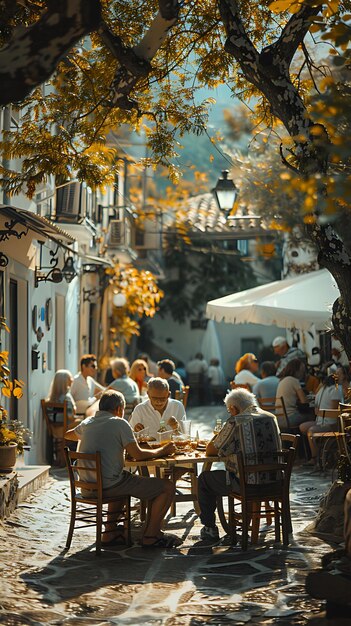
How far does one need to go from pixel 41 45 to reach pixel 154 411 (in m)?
6.01

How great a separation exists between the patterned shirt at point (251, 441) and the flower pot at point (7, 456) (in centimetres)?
280

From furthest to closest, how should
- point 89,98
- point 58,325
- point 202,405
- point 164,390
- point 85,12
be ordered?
point 202,405 → point 58,325 → point 164,390 → point 89,98 → point 85,12

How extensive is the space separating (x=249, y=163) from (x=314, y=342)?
4183 millimetres

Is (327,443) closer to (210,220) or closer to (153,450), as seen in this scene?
(153,450)

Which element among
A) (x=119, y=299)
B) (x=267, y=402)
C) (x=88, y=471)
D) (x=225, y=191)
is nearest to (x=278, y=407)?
(x=267, y=402)

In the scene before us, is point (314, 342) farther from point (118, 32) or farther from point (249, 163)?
point (118, 32)

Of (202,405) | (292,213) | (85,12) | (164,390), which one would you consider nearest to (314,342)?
(292,213)

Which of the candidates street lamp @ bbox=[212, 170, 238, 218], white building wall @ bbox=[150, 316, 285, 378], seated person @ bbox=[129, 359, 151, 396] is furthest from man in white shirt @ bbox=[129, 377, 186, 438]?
white building wall @ bbox=[150, 316, 285, 378]

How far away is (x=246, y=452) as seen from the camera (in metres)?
9.70

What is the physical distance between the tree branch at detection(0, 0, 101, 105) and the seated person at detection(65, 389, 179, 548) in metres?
3.92

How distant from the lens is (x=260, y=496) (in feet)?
31.8

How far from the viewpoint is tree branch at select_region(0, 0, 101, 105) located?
21.3 ft

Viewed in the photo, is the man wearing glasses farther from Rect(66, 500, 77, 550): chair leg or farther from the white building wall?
the white building wall

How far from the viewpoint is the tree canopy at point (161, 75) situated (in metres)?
6.59
